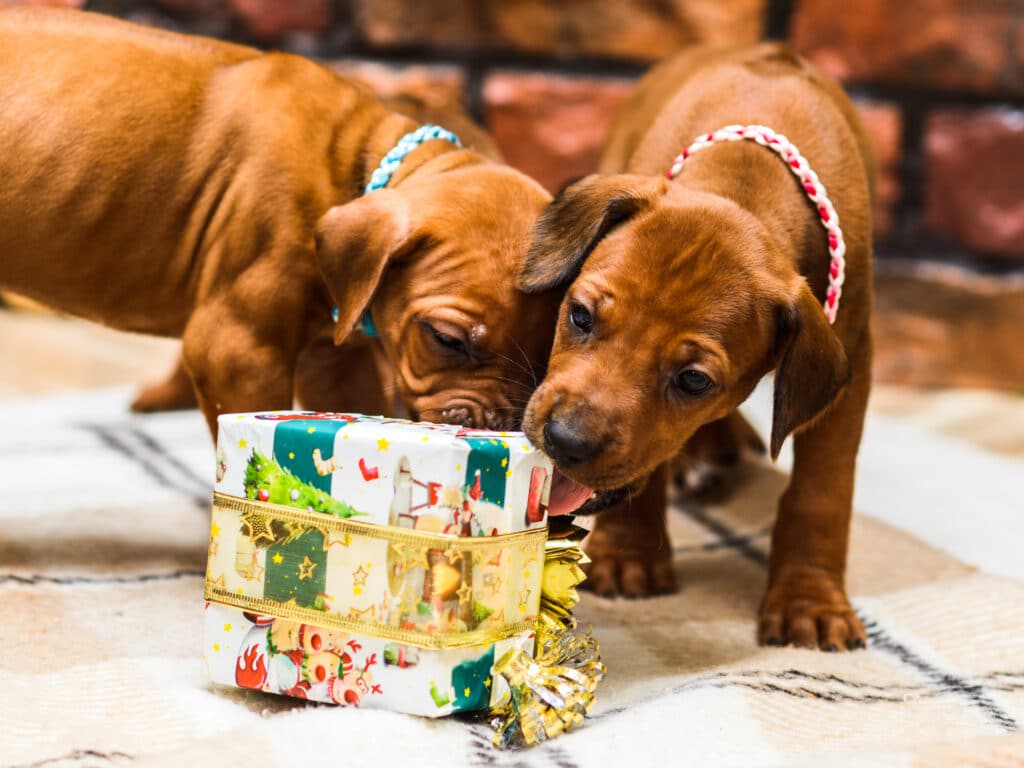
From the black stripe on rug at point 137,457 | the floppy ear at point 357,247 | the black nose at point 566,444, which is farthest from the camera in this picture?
the black stripe on rug at point 137,457

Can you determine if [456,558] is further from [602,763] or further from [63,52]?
[63,52]

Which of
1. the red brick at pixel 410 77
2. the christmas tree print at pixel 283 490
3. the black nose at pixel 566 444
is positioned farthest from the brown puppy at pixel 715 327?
the red brick at pixel 410 77

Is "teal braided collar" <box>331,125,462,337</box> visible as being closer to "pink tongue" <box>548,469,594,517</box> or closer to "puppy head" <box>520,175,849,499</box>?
"puppy head" <box>520,175,849,499</box>

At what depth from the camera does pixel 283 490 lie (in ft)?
6.70

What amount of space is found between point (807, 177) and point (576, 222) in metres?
0.57

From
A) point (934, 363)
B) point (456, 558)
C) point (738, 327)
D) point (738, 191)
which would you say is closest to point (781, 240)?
point (738, 191)

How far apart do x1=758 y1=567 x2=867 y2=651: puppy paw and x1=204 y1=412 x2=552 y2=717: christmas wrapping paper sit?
77cm

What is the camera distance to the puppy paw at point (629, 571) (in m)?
2.87

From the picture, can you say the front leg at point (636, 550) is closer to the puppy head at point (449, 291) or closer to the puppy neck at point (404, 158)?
the puppy head at point (449, 291)

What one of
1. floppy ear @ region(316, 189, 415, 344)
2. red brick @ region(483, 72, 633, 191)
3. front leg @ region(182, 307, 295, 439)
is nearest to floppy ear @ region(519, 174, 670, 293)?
floppy ear @ region(316, 189, 415, 344)

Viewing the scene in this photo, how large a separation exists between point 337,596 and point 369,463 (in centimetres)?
23

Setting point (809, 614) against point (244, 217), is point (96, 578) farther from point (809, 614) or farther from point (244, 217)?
point (809, 614)

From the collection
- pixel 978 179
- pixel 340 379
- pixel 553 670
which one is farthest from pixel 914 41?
pixel 553 670

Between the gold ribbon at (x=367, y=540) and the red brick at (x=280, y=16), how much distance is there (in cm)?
319
